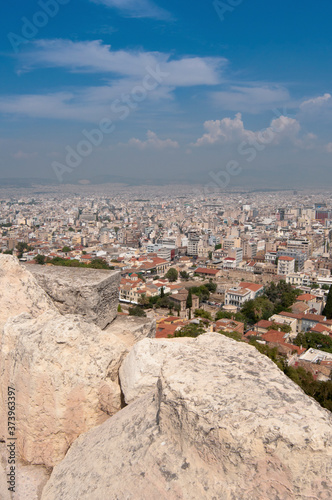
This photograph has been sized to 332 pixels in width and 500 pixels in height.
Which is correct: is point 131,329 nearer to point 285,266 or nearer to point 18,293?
point 18,293

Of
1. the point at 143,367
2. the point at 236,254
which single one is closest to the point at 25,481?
the point at 143,367

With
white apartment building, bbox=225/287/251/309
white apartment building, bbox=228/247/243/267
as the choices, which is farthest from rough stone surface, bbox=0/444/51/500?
white apartment building, bbox=228/247/243/267

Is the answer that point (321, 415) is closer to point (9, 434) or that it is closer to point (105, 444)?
point (105, 444)

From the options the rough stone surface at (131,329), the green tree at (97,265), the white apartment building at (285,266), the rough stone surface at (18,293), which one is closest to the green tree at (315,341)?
the green tree at (97,265)

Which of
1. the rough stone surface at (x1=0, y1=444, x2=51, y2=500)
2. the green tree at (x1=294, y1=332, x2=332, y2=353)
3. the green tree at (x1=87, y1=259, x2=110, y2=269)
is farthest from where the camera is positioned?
the green tree at (x1=87, y1=259, x2=110, y2=269)

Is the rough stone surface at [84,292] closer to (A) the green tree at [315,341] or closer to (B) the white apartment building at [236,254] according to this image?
(A) the green tree at [315,341]

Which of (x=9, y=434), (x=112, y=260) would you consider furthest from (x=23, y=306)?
(x=112, y=260)

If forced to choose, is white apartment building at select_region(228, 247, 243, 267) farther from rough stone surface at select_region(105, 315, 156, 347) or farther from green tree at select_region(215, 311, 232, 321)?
rough stone surface at select_region(105, 315, 156, 347)

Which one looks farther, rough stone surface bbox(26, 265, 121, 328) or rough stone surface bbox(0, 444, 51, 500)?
rough stone surface bbox(26, 265, 121, 328)
